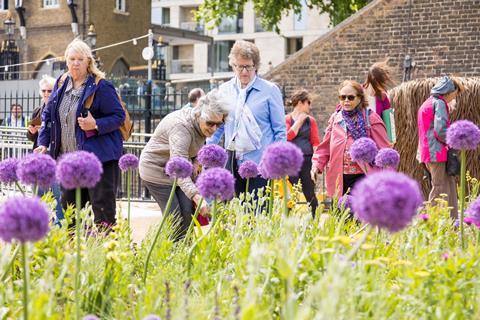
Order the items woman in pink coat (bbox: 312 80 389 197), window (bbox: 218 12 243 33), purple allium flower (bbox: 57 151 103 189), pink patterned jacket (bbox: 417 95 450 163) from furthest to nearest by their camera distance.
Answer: window (bbox: 218 12 243 33) < pink patterned jacket (bbox: 417 95 450 163) < woman in pink coat (bbox: 312 80 389 197) < purple allium flower (bbox: 57 151 103 189)

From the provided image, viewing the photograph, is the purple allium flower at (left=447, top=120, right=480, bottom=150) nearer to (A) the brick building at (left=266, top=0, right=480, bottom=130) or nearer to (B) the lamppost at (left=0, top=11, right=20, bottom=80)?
(A) the brick building at (left=266, top=0, right=480, bottom=130)

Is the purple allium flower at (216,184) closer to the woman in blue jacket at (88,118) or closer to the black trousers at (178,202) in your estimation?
the black trousers at (178,202)

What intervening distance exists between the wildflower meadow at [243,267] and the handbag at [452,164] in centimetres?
382

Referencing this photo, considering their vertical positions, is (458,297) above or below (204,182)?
below

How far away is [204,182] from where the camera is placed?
3494 mm

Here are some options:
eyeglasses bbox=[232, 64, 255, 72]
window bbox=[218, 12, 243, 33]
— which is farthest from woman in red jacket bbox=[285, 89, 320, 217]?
window bbox=[218, 12, 243, 33]

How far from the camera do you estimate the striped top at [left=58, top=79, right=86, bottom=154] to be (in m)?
5.94

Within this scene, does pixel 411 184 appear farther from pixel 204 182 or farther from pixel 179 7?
pixel 179 7

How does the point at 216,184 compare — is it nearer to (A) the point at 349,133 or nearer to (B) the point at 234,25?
(A) the point at 349,133

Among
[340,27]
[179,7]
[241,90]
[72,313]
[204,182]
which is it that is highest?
[179,7]

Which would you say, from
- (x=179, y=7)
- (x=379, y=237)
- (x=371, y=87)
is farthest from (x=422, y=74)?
(x=179, y=7)

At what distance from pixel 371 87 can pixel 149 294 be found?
4995 millimetres

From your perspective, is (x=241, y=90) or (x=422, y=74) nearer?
(x=241, y=90)

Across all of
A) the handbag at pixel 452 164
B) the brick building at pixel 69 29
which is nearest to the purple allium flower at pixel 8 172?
the handbag at pixel 452 164
